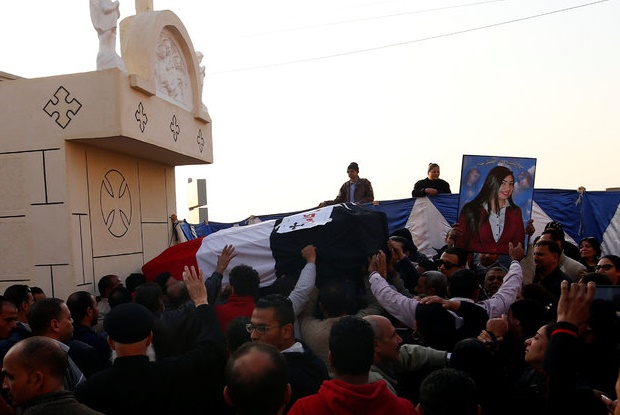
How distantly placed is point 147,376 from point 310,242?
2.70 m

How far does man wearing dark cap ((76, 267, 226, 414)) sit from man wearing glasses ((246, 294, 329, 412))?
0.23 m

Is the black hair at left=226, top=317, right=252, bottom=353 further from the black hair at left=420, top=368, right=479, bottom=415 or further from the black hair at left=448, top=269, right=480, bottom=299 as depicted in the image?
the black hair at left=448, top=269, right=480, bottom=299

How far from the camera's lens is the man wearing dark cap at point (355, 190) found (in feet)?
29.6

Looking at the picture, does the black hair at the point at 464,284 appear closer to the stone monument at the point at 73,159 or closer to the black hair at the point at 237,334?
the black hair at the point at 237,334

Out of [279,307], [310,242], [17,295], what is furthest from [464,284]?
[17,295]

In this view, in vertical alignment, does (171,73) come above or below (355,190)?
above

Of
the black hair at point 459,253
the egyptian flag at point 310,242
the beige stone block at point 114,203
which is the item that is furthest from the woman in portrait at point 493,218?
the beige stone block at point 114,203

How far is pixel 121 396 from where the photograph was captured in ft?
8.22

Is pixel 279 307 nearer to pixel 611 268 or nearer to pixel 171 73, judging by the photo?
pixel 611 268

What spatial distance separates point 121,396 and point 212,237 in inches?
144

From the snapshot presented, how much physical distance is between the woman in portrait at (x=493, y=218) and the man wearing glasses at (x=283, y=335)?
299cm

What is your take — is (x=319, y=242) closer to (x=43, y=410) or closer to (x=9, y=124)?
(x=43, y=410)

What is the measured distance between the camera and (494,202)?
223 inches

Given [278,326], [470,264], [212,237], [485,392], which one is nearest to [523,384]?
[485,392]
